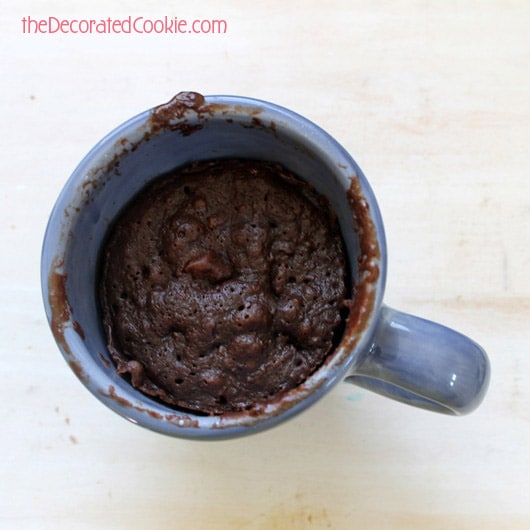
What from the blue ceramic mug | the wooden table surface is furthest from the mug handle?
the wooden table surface

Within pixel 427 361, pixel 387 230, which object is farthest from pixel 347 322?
pixel 387 230

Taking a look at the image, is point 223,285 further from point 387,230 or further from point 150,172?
point 387,230

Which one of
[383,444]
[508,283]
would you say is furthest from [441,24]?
[383,444]

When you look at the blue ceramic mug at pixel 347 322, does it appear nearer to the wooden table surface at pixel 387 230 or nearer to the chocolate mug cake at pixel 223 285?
the chocolate mug cake at pixel 223 285

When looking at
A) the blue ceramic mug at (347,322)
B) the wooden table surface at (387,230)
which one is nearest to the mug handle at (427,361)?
the blue ceramic mug at (347,322)

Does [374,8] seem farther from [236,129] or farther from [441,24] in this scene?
[236,129]

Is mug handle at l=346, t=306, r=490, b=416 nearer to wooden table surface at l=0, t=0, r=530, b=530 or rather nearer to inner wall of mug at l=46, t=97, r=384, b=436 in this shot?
inner wall of mug at l=46, t=97, r=384, b=436

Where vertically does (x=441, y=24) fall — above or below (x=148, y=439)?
above
